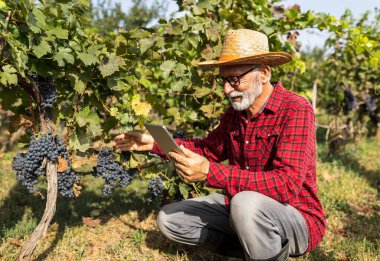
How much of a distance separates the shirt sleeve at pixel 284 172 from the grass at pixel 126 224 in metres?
1.00

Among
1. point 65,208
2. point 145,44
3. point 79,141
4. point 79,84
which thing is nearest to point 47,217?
point 79,141

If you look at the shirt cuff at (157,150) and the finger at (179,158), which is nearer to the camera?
the finger at (179,158)

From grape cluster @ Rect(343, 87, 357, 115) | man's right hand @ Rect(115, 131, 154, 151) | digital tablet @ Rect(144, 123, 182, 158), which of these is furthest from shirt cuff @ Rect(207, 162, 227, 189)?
grape cluster @ Rect(343, 87, 357, 115)

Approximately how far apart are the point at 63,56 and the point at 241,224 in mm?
1587

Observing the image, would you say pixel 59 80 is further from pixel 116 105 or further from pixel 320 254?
pixel 320 254

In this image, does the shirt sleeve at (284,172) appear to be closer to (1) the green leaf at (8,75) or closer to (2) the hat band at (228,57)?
(2) the hat band at (228,57)

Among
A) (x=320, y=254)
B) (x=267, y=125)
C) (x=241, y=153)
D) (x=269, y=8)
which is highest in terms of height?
(x=269, y=8)

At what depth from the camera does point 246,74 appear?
2.92 metres

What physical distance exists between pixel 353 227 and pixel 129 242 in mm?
2251

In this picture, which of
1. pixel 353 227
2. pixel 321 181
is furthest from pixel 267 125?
pixel 321 181

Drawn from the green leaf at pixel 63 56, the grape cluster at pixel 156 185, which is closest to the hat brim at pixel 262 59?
the green leaf at pixel 63 56

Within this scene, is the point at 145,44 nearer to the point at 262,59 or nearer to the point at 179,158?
the point at 262,59

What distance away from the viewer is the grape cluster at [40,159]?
296 cm

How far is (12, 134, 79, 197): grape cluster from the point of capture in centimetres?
296
